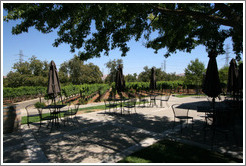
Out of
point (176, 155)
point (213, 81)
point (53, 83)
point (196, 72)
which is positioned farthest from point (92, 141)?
point (196, 72)

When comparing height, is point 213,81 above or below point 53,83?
below

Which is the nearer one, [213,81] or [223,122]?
[213,81]

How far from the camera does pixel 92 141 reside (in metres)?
4.64

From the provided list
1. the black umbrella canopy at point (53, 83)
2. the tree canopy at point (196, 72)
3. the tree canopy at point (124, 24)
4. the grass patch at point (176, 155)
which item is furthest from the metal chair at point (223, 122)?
the tree canopy at point (196, 72)

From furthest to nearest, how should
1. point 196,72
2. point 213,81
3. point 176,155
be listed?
point 196,72 < point 213,81 < point 176,155

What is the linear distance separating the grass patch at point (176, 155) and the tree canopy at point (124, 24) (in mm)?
3853

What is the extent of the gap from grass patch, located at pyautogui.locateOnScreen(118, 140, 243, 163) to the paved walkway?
293 millimetres

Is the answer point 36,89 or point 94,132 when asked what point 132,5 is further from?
point 36,89

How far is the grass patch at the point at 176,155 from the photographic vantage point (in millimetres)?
3324

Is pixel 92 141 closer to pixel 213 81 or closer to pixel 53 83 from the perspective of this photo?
pixel 53 83

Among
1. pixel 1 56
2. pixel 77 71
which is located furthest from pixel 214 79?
pixel 77 71

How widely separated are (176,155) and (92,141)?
8.55 ft

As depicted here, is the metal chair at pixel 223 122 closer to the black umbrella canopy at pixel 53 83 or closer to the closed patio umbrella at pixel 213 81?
the closed patio umbrella at pixel 213 81

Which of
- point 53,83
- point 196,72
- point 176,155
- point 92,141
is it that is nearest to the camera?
point 176,155
